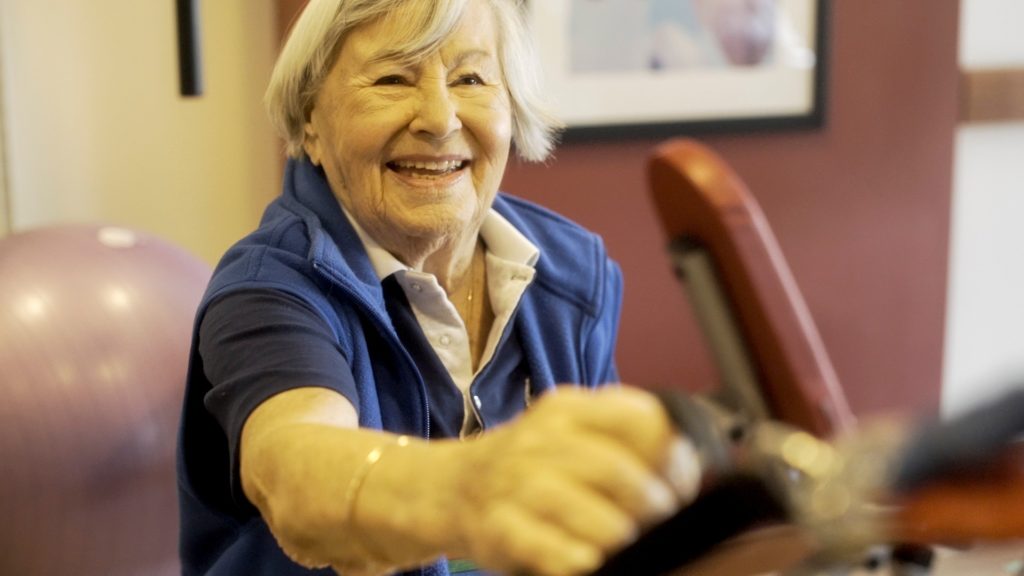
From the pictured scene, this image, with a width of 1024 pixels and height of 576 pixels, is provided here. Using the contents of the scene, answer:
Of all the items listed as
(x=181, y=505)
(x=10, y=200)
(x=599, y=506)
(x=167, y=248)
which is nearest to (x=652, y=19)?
(x=167, y=248)

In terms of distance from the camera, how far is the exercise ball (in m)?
1.54

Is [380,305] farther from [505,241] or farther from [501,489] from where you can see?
[501,489]

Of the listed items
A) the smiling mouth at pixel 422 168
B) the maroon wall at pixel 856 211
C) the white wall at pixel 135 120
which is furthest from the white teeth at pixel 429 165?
the maroon wall at pixel 856 211

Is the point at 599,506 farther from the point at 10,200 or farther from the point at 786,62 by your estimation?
the point at 786,62

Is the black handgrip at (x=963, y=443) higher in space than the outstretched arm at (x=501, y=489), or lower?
higher

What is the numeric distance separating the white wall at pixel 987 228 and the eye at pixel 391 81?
1.81 m

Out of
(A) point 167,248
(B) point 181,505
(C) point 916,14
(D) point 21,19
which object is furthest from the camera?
(C) point 916,14

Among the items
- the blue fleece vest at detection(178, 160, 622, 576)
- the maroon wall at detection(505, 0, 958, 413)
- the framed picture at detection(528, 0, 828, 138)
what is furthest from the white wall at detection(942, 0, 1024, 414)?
the blue fleece vest at detection(178, 160, 622, 576)

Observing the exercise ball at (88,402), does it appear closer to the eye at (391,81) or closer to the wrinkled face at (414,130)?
the wrinkled face at (414,130)

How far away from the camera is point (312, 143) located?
133cm

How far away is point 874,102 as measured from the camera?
8.33 feet

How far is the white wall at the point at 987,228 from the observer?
2748 mm

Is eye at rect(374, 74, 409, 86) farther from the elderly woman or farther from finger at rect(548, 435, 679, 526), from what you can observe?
finger at rect(548, 435, 679, 526)

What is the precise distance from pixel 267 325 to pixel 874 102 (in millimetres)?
1851
